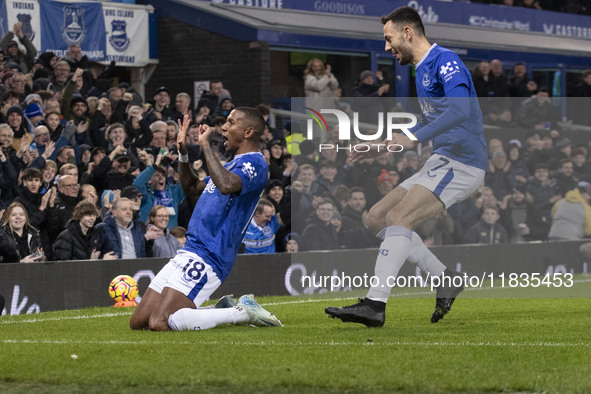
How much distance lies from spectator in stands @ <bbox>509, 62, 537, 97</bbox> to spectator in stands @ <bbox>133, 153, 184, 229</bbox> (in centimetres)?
952

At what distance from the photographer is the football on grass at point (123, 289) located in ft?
39.9

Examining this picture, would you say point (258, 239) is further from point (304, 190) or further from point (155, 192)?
point (155, 192)

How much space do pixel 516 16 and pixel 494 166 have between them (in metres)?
12.8

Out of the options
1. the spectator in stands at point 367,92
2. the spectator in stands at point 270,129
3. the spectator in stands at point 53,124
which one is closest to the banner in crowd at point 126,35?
the spectator in stands at point 270,129

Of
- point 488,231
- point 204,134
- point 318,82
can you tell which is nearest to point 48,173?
point 204,134

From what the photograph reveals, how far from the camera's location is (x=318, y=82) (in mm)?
19188

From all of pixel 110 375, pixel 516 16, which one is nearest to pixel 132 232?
pixel 110 375

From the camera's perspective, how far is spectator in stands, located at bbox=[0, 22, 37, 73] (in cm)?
1702

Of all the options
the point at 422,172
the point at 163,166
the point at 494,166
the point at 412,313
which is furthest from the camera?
the point at 494,166

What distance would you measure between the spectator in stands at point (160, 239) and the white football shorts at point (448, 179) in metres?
4.73

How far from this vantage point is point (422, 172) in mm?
9680

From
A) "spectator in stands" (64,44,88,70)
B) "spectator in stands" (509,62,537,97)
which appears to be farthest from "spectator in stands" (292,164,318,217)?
"spectator in stands" (509,62,537,97)

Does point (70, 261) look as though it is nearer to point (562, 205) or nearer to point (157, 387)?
point (157, 387)

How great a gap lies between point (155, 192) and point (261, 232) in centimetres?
146
